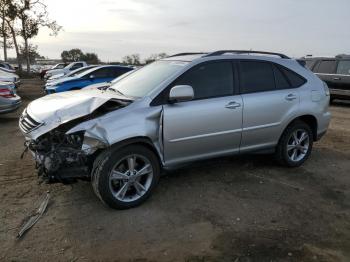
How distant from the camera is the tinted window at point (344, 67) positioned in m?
14.0

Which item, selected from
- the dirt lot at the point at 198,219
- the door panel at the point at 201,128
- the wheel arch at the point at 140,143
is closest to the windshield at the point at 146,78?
the door panel at the point at 201,128

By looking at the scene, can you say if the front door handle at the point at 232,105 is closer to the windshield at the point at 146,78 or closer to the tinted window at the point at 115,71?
the windshield at the point at 146,78

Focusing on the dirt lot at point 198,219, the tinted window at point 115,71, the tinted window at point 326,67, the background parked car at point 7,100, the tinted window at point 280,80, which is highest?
the tinted window at point 280,80

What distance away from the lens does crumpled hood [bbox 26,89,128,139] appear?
174 inches

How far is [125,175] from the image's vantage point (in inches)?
177

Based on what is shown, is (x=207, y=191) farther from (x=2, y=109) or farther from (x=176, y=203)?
(x=2, y=109)

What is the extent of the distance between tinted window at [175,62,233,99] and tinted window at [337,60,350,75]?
10107 millimetres

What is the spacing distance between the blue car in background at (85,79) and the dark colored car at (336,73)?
23.7 feet

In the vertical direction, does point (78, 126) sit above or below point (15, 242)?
above

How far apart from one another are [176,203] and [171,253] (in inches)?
44.3

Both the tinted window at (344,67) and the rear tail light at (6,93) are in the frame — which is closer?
the rear tail light at (6,93)

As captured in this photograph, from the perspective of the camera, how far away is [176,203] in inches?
189

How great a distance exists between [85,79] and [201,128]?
993 centimetres

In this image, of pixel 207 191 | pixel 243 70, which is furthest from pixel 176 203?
pixel 243 70
